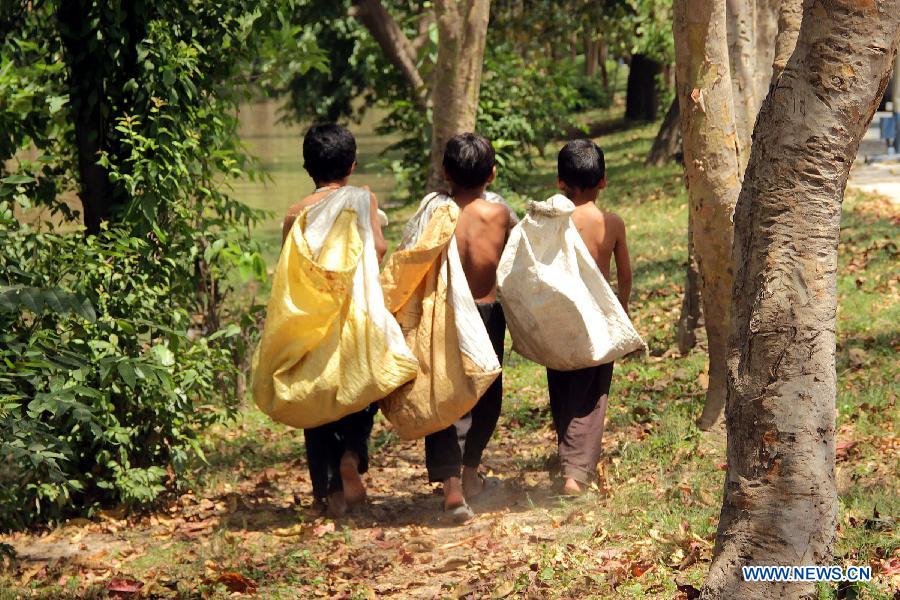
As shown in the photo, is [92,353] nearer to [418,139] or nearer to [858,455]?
[858,455]

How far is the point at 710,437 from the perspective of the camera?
647 cm

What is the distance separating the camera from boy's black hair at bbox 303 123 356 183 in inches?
229

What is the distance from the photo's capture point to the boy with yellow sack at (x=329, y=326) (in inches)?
216

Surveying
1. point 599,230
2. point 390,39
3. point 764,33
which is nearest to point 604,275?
point 599,230

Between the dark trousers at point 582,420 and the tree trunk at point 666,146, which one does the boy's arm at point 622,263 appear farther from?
the tree trunk at point 666,146

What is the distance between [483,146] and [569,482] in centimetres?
169

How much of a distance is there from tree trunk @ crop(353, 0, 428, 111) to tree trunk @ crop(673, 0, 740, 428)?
1026 centimetres

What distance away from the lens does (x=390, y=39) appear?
16625mm

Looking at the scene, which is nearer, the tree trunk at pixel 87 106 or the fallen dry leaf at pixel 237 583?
the fallen dry leaf at pixel 237 583

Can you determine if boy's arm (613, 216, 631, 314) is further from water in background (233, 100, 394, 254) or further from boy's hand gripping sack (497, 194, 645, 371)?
water in background (233, 100, 394, 254)

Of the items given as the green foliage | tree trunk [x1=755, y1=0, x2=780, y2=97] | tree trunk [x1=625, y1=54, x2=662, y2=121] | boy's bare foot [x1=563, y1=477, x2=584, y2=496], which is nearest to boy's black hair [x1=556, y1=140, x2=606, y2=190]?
boy's bare foot [x1=563, y1=477, x2=584, y2=496]

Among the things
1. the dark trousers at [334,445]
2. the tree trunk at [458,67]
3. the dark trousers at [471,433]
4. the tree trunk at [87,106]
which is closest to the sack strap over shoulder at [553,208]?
the dark trousers at [471,433]

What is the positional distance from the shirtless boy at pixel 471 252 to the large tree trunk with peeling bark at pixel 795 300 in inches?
77.2

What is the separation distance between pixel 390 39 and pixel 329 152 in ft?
36.7
